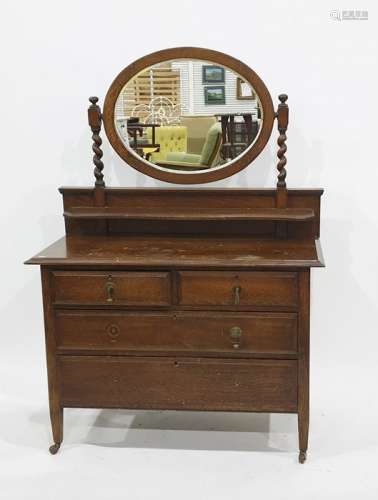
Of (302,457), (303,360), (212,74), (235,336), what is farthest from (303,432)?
(212,74)

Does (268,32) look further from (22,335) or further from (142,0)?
(22,335)

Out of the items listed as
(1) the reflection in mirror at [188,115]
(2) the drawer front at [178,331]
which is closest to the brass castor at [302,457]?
(2) the drawer front at [178,331]

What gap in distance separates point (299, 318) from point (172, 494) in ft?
2.27

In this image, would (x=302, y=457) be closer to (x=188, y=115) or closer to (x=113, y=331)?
(x=113, y=331)

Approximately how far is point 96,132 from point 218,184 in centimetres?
54

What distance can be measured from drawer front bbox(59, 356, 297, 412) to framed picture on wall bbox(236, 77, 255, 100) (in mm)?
958

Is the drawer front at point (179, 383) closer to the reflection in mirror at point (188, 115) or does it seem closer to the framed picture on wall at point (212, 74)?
the reflection in mirror at point (188, 115)

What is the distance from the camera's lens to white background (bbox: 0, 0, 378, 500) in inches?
103

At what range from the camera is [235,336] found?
2.43 metres

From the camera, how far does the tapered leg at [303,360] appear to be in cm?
238

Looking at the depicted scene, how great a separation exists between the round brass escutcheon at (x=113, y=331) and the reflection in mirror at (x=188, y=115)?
2.23ft

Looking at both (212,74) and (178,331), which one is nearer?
(178,331)

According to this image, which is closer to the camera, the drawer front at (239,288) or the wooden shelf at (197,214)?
the drawer front at (239,288)

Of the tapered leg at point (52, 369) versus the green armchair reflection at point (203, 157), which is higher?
the green armchair reflection at point (203, 157)
